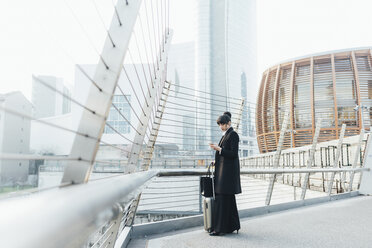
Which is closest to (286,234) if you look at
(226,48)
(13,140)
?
(13,140)

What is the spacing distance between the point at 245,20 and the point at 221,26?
7693 mm

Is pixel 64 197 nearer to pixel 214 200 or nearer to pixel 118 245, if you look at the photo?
pixel 118 245

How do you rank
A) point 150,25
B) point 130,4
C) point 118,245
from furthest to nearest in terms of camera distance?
1. point 118,245
2. point 150,25
3. point 130,4

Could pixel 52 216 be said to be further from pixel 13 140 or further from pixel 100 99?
pixel 100 99

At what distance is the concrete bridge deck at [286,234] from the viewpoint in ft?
9.42

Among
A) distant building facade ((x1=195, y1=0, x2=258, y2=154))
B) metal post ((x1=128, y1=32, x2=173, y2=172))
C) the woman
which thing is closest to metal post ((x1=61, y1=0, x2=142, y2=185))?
metal post ((x1=128, y1=32, x2=173, y2=172))

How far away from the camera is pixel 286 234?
3.28 m

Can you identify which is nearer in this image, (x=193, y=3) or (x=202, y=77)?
(x=202, y=77)

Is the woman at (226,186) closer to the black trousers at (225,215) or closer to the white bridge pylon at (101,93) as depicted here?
the black trousers at (225,215)

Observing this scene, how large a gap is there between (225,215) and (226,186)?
0.30 meters

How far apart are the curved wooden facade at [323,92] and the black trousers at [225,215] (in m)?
32.2

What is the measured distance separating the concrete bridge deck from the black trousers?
86 mm

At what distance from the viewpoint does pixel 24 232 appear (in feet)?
1.01

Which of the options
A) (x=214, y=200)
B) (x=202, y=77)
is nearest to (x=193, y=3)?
(x=202, y=77)
